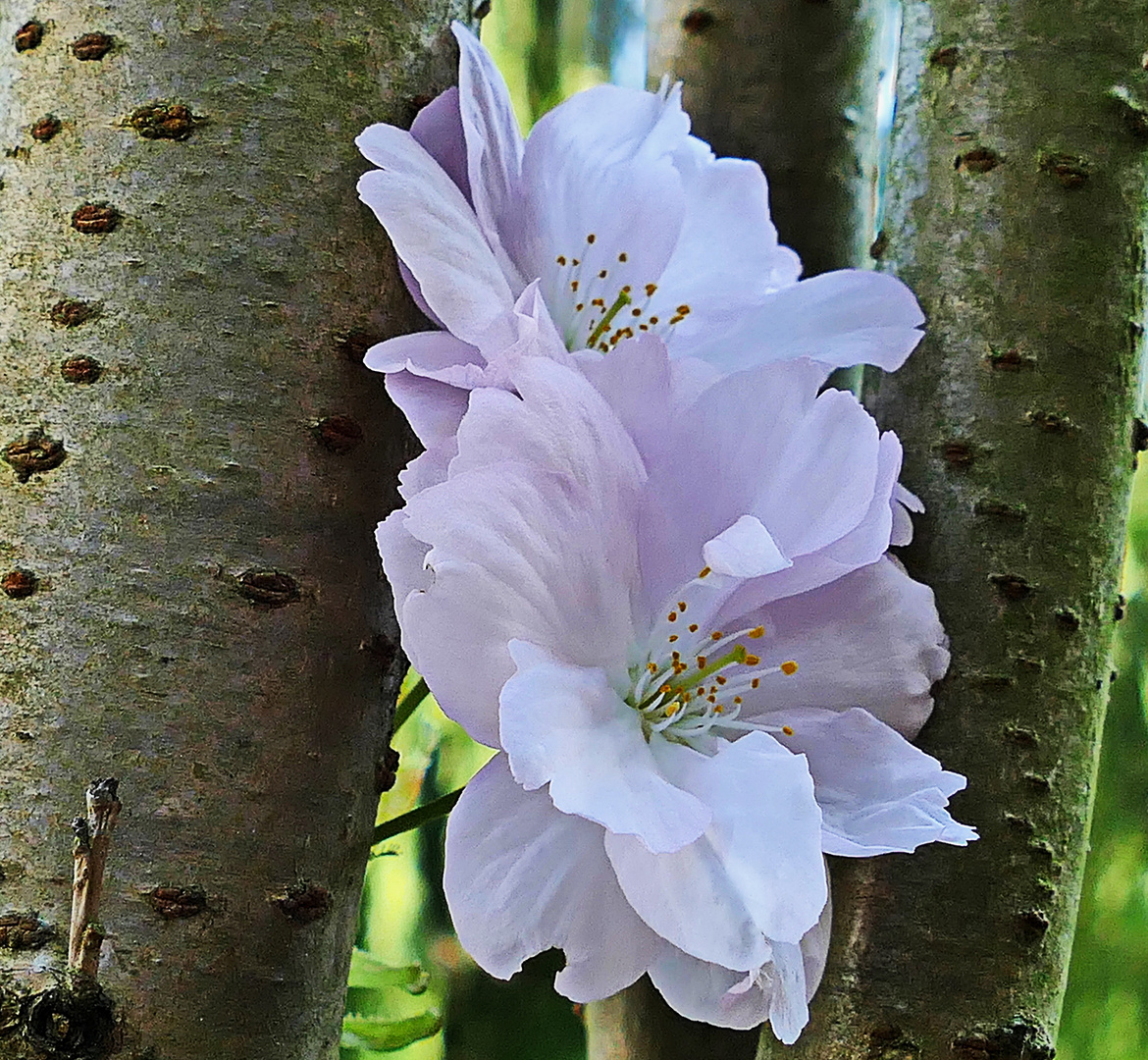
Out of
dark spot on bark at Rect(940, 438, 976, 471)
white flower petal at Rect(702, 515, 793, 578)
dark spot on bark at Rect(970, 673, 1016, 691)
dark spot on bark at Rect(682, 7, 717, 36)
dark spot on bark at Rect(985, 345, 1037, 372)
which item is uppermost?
dark spot on bark at Rect(682, 7, 717, 36)

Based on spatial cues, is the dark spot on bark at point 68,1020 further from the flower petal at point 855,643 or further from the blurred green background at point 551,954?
the blurred green background at point 551,954

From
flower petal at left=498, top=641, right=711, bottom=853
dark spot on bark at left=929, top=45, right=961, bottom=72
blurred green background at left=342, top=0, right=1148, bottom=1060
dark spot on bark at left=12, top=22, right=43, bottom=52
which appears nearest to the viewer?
flower petal at left=498, top=641, right=711, bottom=853

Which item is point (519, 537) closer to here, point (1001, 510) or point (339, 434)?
point (339, 434)

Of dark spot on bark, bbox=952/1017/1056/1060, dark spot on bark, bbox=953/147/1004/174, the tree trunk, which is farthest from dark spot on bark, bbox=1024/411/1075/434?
dark spot on bark, bbox=952/1017/1056/1060

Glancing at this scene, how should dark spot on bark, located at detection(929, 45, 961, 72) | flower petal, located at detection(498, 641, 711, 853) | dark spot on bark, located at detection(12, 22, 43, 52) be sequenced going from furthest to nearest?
dark spot on bark, located at detection(929, 45, 961, 72) → dark spot on bark, located at detection(12, 22, 43, 52) → flower petal, located at detection(498, 641, 711, 853)

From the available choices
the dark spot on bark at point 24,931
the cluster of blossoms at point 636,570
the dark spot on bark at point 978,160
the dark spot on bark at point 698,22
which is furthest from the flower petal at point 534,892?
Result: the dark spot on bark at point 698,22

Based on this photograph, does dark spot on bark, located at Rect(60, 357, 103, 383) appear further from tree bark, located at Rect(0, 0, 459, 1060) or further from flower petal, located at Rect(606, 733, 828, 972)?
flower petal, located at Rect(606, 733, 828, 972)

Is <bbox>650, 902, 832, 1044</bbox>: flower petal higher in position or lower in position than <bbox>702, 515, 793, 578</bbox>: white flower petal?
lower
